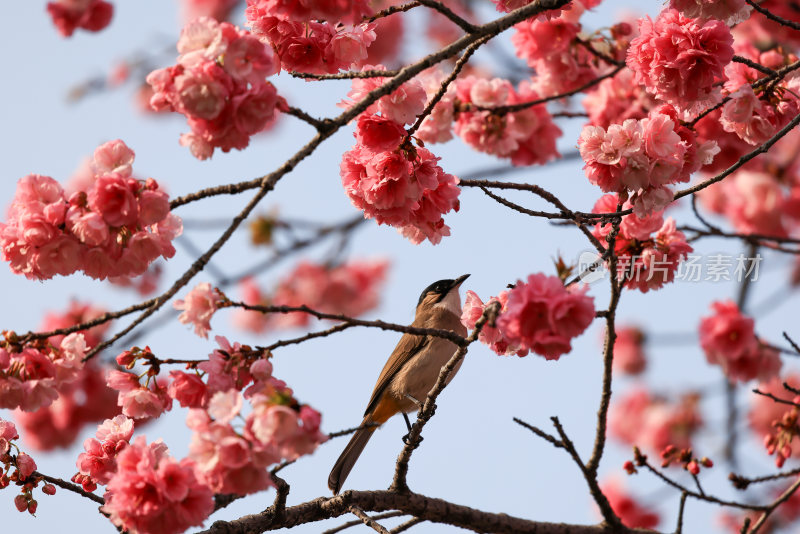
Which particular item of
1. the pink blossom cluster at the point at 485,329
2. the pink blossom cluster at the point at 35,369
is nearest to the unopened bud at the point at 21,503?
A: the pink blossom cluster at the point at 35,369

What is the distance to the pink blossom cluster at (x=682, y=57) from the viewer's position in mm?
2836

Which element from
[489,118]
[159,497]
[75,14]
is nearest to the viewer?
[159,497]

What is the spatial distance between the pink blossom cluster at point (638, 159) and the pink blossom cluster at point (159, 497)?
1657mm

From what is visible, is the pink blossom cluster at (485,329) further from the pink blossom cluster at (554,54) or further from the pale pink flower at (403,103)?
the pink blossom cluster at (554,54)

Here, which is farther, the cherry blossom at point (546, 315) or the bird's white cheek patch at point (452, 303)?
the bird's white cheek patch at point (452, 303)

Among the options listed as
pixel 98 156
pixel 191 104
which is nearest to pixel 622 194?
pixel 191 104

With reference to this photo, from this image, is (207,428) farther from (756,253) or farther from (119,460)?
(756,253)

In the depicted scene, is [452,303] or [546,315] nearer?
[546,315]

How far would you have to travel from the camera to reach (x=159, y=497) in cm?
202

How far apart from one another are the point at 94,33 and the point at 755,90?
542 cm

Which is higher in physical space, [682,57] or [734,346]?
[734,346]

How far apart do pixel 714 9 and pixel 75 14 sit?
17.8ft

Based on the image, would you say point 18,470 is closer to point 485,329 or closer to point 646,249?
point 485,329

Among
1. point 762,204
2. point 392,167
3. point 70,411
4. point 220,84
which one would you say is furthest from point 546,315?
point 762,204
